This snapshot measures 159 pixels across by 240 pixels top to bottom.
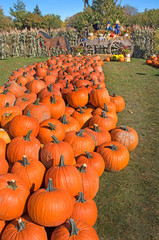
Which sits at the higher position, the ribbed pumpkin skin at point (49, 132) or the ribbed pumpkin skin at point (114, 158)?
the ribbed pumpkin skin at point (49, 132)

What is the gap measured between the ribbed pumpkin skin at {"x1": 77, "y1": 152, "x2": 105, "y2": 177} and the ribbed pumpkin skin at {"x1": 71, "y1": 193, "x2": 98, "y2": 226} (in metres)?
0.85

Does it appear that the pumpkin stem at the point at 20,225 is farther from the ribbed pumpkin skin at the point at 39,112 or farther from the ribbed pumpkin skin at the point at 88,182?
the ribbed pumpkin skin at the point at 39,112

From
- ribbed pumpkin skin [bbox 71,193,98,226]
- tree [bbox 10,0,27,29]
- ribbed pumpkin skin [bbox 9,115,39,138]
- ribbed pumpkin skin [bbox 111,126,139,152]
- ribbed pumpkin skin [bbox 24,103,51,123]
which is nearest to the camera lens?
ribbed pumpkin skin [bbox 71,193,98,226]

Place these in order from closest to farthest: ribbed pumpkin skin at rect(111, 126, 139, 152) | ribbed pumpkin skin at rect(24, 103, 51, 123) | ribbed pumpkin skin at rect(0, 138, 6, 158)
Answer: ribbed pumpkin skin at rect(0, 138, 6, 158) → ribbed pumpkin skin at rect(24, 103, 51, 123) → ribbed pumpkin skin at rect(111, 126, 139, 152)

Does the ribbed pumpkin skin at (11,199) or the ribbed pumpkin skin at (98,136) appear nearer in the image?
the ribbed pumpkin skin at (11,199)

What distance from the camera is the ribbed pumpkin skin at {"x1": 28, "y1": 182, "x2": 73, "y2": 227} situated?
2160 millimetres

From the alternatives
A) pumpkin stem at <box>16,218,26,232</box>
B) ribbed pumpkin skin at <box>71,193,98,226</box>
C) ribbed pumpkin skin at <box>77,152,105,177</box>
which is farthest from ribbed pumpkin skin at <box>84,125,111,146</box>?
pumpkin stem at <box>16,218,26,232</box>

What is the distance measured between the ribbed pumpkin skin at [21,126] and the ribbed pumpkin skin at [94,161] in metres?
1.00

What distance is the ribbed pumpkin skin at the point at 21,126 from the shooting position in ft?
11.5

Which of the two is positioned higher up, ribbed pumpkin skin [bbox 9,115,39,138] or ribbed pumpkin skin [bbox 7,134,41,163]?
ribbed pumpkin skin [bbox 9,115,39,138]

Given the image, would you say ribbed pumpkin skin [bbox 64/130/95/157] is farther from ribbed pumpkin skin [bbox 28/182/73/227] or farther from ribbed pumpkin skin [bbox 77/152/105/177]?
ribbed pumpkin skin [bbox 28/182/73/227]

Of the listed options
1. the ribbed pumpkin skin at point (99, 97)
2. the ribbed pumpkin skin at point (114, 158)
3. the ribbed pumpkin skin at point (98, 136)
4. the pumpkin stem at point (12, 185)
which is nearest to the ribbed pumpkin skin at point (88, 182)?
the ribbed pumpkin skin at point (114, 158)

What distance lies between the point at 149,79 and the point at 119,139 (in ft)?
24.7

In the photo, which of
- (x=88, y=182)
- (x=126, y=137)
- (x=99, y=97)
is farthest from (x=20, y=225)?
(x=99, y=97)
